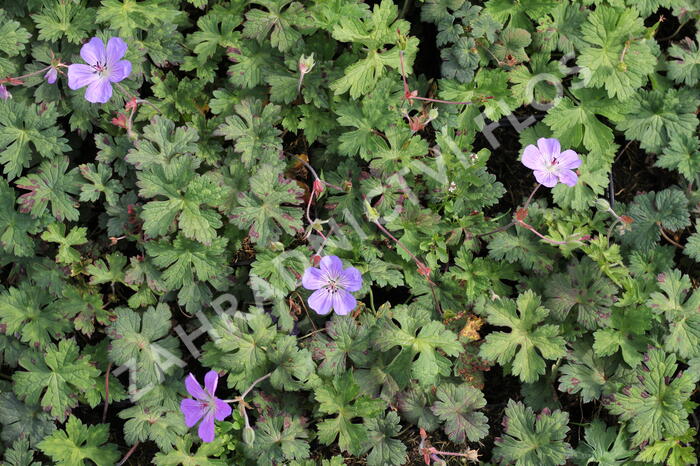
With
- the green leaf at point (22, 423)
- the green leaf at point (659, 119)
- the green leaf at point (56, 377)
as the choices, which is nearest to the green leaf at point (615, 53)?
the green leaf at point (659, 119)

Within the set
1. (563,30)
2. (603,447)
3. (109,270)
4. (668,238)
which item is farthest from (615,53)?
(109,270)

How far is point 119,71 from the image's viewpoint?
2.82 meters

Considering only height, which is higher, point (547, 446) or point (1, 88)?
point (1, 88)

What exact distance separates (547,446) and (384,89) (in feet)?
5.78

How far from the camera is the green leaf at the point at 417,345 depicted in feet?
9.59

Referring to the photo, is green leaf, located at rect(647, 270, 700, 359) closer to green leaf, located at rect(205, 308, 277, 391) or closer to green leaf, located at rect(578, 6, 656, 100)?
green leaf, located at rect(578, 6, 656, 100)

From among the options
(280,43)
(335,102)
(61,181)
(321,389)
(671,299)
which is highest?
(280,43)

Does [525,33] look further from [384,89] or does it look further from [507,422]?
[507,422]

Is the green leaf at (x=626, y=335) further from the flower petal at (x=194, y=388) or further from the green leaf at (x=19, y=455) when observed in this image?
the green leaf at (x=19, y=455)

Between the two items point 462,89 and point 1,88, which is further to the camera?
point 462,89

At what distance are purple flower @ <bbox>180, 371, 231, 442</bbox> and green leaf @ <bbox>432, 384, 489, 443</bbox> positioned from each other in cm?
95

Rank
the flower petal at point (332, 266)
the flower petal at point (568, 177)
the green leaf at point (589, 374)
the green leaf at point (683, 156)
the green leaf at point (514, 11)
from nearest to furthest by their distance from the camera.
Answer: the flower petal at point (332, 266)
the flower petal at point (568, 177)
the green leaf at point (589, 374)
the green leaf at point (514, 11)
the green leaf at point (683, 156)

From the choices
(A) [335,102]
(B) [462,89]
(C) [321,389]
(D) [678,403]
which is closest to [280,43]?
(A) [335,102]

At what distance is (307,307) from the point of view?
311 centimetres
